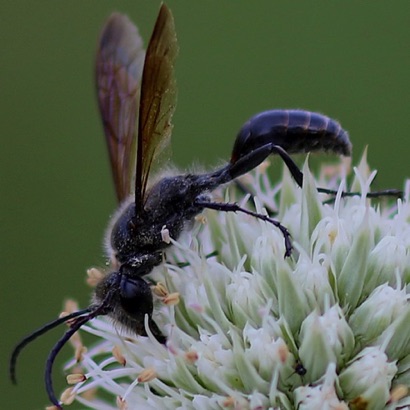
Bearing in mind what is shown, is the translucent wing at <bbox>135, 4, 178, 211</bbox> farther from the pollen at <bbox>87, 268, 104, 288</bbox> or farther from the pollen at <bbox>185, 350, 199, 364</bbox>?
the pollen at <bbox>185, 350, 199, 364</bbox>

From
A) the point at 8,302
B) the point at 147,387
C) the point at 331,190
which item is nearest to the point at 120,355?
the point at 147,387

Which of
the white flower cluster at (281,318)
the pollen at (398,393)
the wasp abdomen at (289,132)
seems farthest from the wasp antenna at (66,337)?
the pollen at (398,393)

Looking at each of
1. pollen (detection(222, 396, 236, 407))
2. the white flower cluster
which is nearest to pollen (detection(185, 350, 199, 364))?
the white flower cluster

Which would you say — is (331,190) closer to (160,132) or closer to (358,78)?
(160,132)

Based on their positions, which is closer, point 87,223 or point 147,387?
point 147,387

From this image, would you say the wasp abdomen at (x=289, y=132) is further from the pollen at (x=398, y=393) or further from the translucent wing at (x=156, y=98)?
the pollen at (x=398, y=393)
